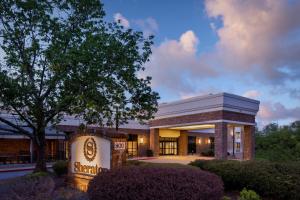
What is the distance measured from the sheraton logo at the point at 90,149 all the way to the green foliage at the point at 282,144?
5.53 meters

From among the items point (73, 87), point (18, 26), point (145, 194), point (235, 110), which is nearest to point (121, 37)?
point (73, 87)

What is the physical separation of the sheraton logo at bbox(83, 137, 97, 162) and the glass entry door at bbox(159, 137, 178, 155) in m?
31.1

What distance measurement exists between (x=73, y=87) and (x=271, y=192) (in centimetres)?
945

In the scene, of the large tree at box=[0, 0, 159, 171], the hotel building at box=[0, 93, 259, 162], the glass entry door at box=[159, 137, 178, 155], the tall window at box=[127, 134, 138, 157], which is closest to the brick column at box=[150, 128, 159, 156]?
the hotel building at box=[0, 93, 259, 162]

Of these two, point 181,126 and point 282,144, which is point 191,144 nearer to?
point 181,126

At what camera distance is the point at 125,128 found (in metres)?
38.9

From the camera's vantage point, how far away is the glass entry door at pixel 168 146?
1709 inches

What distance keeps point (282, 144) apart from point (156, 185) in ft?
17.2

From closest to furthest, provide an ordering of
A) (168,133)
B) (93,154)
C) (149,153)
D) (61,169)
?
(93,154), (61,169), (149,153), (168,133)

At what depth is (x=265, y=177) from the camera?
1027cm

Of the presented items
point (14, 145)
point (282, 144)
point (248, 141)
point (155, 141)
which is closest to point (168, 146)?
point (155, 141)

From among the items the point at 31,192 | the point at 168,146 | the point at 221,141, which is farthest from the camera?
the point at 168,146

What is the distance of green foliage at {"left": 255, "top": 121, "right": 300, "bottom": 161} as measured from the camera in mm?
10422

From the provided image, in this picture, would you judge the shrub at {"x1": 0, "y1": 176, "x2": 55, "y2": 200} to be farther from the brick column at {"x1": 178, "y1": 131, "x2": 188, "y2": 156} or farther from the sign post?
the brick column at {"x1": 178, "y1": 131, "x2": 188, "y2": 156}
